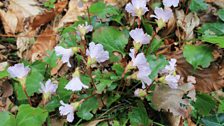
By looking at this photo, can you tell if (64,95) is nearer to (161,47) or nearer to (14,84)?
(14,84)

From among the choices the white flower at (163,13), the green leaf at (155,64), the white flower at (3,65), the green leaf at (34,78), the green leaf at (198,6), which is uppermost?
the white flower at (163,13)


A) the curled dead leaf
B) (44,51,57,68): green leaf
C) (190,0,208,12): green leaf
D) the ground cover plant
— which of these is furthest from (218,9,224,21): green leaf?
(44,51,57,68): green leaf

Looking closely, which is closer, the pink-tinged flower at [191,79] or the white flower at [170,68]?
the white flower at [170,68]

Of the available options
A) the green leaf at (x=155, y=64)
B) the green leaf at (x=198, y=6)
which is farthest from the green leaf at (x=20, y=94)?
the green leaf at (x=198, y=6)

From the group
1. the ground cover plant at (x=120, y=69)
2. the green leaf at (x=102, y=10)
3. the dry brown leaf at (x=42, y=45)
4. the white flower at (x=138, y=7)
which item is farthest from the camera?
the dry brown leaf at (x=42, y=45)

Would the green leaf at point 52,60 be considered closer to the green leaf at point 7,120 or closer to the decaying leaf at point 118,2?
the green leaf at point 7,120

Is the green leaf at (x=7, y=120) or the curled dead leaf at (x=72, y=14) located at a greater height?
the curled dead leaf at (x=72, y=14)

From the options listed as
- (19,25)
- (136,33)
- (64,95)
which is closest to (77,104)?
(64,95)
